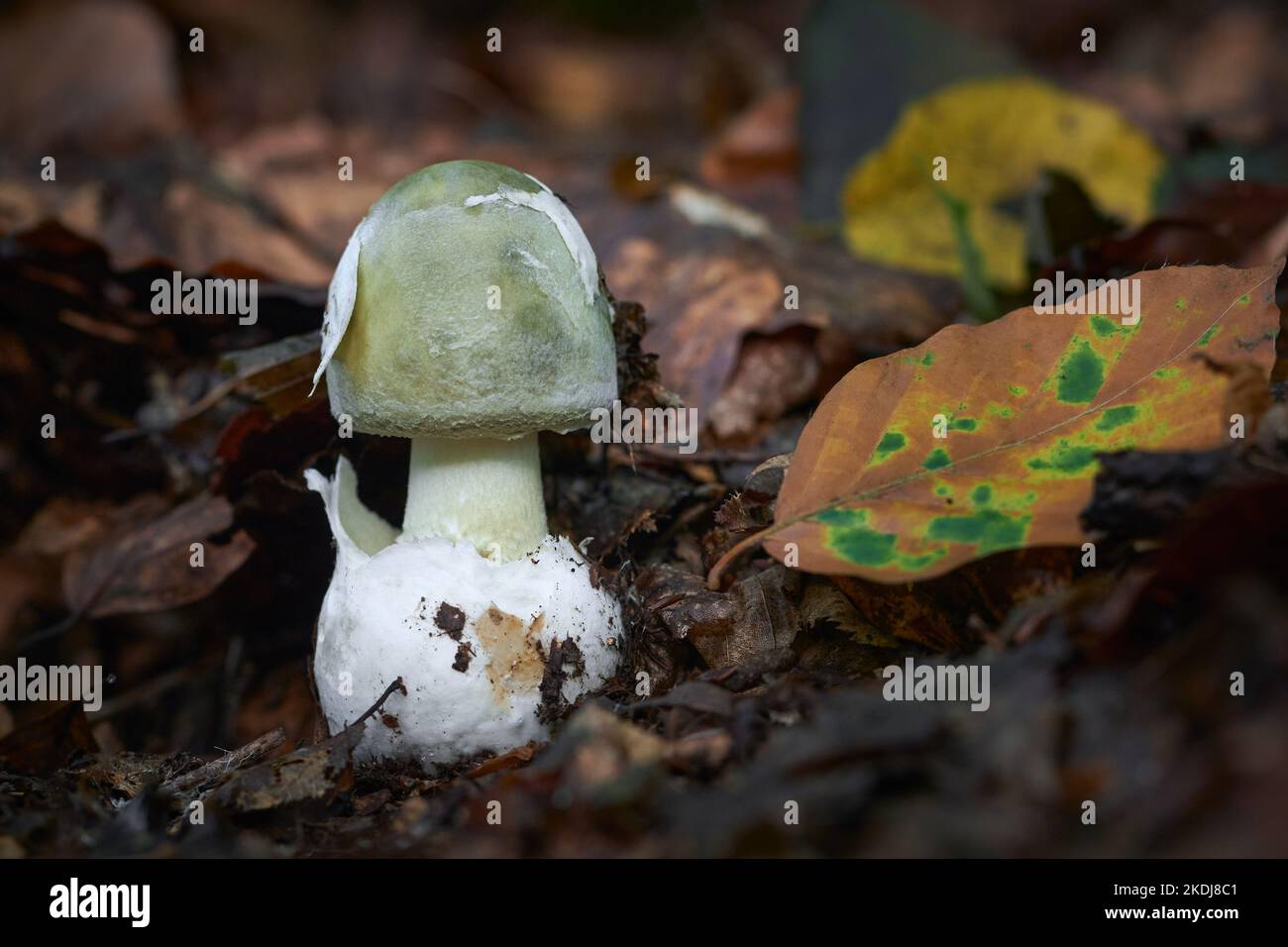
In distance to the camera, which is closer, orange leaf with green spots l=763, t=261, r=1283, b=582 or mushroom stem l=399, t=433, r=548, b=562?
orange leaf with green spots l=763, t=261, r=1283, b=582

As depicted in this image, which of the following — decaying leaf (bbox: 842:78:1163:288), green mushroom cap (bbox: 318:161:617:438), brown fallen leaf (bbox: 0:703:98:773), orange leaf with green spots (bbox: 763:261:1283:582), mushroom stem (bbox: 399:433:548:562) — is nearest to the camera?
orange leaf with green spots (bbox: 763:261:1283:582)

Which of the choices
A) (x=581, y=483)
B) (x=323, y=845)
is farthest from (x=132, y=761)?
(x=581, y=483)

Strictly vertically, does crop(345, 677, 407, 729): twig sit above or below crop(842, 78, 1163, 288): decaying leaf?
below

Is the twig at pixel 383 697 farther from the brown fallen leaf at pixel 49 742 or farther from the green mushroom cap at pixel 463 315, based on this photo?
the brown fallen leaf at pixel 49 742

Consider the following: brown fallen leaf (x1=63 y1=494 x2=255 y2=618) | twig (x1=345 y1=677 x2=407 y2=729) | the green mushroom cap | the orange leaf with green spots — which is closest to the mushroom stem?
the green mushroom cap

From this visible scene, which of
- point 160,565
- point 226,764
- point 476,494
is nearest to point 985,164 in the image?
point 476,494

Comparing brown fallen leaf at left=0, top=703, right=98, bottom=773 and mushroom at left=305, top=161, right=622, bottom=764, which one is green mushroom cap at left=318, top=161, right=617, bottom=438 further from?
brown fallen leaf at left=0, top=703, right=98, bottom=773

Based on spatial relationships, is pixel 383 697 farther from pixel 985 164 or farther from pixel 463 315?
pixel 985 164

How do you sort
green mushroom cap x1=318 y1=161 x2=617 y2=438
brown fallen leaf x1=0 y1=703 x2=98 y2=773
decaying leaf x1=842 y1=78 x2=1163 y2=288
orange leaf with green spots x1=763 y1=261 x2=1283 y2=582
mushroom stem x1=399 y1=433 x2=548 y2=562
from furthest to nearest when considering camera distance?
decaying leaf x1=842 y1=78 x2=1163 y2=288 < brown fallen leaf x1=0 y1=703 x2=98 y2=773 < mushroom stem x1=399 y1=433 x2=548 y2=562 < green mushroom cap x1=318 y1=161 x2=617 y2=438 < orange leaf with green spots x1=763 y1=261 x2=1283 y2=582
